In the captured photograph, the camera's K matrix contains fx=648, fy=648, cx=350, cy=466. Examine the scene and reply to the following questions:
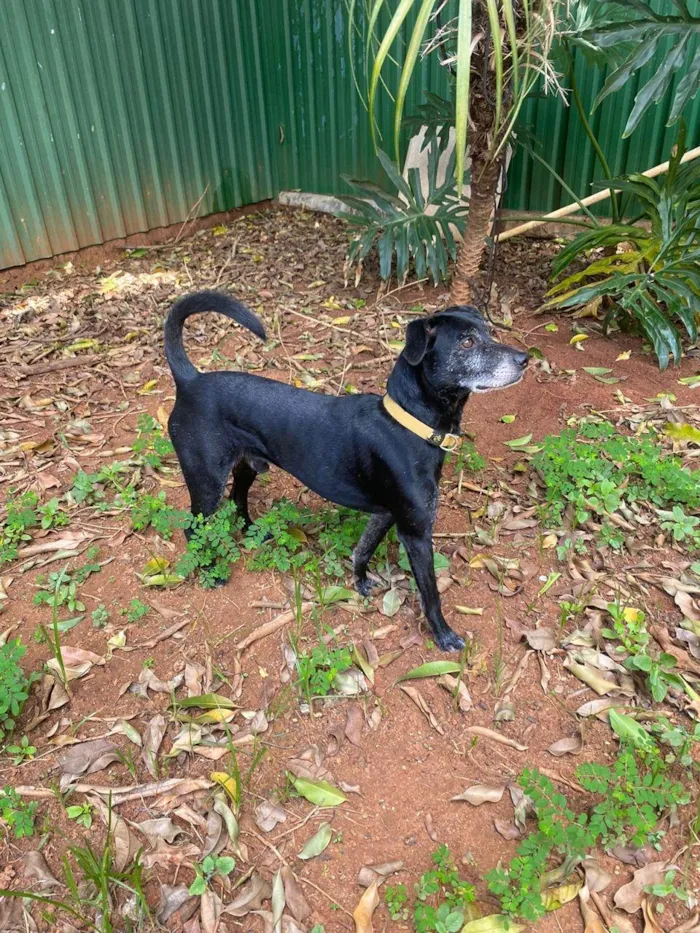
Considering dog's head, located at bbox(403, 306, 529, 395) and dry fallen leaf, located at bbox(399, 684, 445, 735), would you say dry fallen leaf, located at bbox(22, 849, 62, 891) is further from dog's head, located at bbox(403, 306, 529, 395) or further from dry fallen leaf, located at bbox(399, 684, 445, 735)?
dog's head, located at bbox(403, 306, 529, 395)

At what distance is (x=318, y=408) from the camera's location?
9.09 feet

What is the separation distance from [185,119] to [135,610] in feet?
19.9

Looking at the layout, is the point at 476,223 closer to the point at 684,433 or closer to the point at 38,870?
the point at 684,433

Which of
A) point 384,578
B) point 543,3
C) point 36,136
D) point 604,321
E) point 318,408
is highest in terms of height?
point 543,3

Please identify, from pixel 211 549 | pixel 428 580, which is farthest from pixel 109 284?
pixel 428 580

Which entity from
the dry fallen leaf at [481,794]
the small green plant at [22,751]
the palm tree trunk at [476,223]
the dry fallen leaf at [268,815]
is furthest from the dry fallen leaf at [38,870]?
the palm tree trunk at [476,223]

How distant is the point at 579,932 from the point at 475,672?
0.93 metres

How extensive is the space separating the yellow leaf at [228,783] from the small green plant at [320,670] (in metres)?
0.41

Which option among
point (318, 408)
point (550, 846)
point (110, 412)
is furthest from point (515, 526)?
point (110, 412)

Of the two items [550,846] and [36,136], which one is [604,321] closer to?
[550,846]

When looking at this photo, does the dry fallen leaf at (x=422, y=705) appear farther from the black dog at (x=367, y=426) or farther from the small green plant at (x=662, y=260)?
the small green plant at (x=662, y=260)

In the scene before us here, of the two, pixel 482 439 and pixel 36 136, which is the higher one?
pixel 36 136

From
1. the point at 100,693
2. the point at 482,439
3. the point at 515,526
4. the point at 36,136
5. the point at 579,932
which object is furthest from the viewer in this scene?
the point at 36,136

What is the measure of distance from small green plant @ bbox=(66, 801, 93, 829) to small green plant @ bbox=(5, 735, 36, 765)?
30 cm
